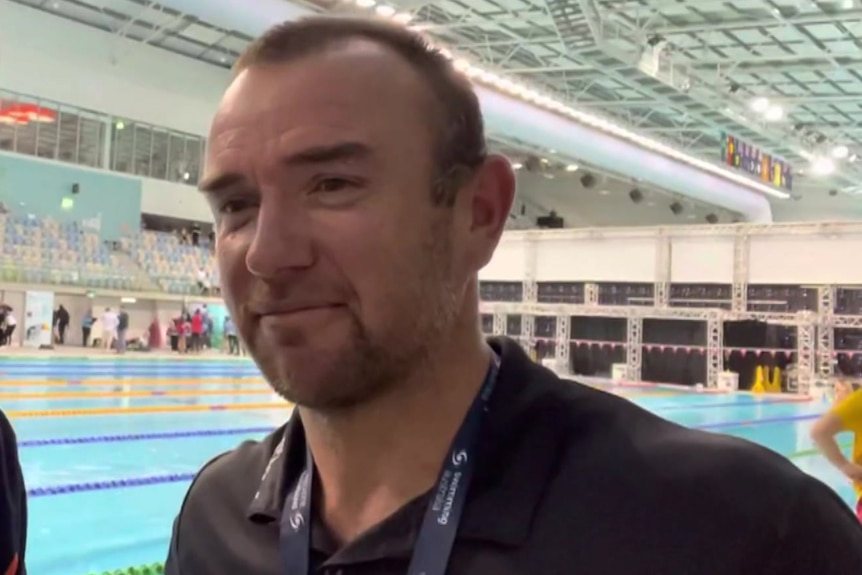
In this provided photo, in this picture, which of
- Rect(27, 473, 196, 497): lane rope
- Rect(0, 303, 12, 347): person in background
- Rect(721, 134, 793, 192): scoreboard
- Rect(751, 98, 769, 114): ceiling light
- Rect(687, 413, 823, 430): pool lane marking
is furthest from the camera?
Rect(721, 134, 793, 192): scoreboard

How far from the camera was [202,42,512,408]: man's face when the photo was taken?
1.20 m

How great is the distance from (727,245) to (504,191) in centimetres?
2381

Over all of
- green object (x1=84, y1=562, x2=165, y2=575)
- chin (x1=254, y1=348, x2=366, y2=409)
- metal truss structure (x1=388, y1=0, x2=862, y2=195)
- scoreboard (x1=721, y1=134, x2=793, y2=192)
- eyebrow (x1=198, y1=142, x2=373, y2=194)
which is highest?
metal truss structure (x1=388, y1=0, x2=862, y2=195)

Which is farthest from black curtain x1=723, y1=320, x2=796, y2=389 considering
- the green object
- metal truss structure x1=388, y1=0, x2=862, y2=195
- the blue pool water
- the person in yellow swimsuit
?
the green object

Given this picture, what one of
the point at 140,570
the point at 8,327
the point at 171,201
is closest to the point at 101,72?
the point at 171,201

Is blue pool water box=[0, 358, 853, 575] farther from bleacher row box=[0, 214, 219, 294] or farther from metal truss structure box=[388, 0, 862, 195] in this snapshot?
metal truss structure box=[388, 0, 862, 195]

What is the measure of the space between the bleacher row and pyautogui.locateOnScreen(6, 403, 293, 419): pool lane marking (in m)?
12.1

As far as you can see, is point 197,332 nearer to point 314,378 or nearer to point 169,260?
point 169,260

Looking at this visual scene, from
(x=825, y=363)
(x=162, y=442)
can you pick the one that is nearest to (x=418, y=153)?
(x=162, y=442)

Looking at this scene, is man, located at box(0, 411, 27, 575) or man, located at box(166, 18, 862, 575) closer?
man, located at box(166, 18, 862, 575)

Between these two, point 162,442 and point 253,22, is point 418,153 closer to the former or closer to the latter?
point 162,442

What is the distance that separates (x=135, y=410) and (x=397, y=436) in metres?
11.1

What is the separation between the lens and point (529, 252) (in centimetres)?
2738

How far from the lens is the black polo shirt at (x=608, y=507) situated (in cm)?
113
